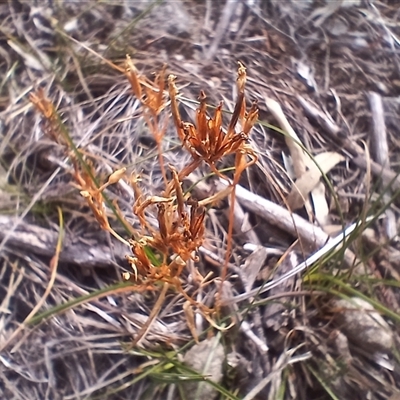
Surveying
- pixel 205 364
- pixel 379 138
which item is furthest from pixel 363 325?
pixel 379 138

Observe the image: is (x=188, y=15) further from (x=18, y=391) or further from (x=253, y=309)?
(x=18, y=391)

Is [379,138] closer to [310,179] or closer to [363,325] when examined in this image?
[310,179]

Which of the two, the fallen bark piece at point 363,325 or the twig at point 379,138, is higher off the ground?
the twig at point 379,138

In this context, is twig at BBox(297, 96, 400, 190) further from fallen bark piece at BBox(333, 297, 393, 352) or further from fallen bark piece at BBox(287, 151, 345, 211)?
fallen bark piece at BBox(333, 297, 393, 352)

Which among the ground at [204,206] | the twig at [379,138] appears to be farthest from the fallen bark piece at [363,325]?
the twig at [379,138]

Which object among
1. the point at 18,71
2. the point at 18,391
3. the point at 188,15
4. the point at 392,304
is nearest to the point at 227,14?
the point at 188,15

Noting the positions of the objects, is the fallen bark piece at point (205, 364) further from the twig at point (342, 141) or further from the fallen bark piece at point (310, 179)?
the twig at point (342, 141)

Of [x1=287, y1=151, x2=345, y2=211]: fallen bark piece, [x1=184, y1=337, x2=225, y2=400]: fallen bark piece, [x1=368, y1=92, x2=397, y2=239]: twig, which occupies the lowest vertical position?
[x1=184, y1=337, x2=225, y2=400]: fallen bark piece

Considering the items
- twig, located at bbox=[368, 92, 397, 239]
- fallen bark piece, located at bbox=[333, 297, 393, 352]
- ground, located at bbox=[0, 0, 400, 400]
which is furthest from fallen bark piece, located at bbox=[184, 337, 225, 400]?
twig, located at bbox=[368, 92, 397, 239]
